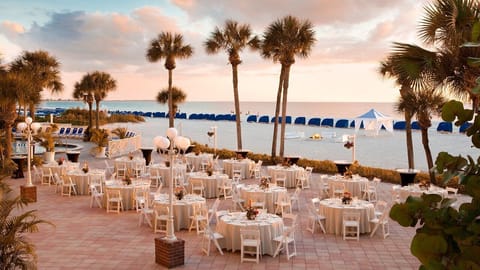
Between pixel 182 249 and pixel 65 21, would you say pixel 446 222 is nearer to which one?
pixel 182 249

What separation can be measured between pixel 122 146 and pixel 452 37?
19.8 meters

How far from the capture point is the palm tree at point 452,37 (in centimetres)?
819

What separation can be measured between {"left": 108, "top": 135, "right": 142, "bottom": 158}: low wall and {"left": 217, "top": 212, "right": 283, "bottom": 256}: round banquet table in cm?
1614

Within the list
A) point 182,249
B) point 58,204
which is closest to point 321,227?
point 182,249

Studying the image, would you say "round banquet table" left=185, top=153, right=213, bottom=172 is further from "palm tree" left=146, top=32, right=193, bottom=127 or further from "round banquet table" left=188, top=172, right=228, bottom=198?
"palm tree" left=146, top=32, right=193, bottom=127

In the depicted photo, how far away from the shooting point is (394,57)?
31.0 feet

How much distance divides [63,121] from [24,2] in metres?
22.9

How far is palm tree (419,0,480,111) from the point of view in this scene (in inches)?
322

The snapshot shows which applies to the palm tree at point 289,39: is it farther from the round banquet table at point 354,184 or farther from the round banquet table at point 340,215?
the round banquet table at point 340,215

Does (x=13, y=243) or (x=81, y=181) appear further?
(x=81, y=181)

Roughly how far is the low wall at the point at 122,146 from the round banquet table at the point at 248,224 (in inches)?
635

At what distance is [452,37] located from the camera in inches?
342

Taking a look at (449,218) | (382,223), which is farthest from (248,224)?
(449,218)

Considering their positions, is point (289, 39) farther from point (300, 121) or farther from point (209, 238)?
point (300, 121)
